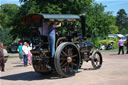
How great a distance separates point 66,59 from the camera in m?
10.2

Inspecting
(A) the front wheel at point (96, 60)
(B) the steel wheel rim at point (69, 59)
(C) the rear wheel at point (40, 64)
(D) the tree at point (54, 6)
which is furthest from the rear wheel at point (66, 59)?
(D) the tree at point (54, 6)

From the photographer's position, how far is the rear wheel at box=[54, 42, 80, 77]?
31.8 feet

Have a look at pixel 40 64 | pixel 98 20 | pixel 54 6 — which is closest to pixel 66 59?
pixel 40 64

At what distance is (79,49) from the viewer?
11258mm

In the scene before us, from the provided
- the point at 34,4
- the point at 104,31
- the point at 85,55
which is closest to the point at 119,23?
the point at 104,31

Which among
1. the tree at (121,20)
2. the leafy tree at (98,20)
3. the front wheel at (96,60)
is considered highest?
the tree at (121,20)

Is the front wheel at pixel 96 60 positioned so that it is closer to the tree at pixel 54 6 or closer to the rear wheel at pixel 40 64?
the rear wheel at pixel 40 64

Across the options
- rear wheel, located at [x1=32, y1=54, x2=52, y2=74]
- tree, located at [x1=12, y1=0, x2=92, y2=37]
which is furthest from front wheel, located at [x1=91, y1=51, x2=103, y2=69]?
tree, located at [x1=12, y1=0, x2=92, y2=37]

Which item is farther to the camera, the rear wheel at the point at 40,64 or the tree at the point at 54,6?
the tree at the point at 54,6

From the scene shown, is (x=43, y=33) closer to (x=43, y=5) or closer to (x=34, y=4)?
(x=43, y=5)

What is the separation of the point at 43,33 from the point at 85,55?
8.82ft

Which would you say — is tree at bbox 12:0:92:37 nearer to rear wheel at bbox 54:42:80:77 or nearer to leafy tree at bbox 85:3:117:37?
leafy tree at bbox 85:3:117:37

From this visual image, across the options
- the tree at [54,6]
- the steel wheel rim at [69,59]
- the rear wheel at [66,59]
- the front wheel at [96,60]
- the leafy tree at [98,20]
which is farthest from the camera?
the leafy tree at [98,20]

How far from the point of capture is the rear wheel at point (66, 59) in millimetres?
9680
